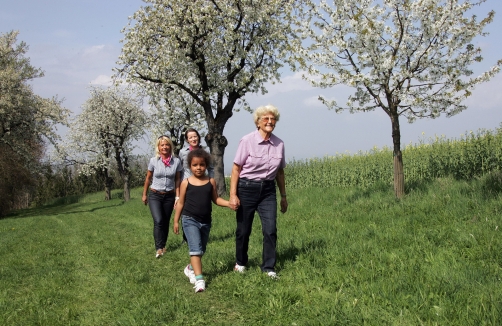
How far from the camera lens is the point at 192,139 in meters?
7.47

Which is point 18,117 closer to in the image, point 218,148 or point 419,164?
point 218,148

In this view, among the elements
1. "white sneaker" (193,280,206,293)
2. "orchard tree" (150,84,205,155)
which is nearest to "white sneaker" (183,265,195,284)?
"white sneaker" (193,280,206,293)

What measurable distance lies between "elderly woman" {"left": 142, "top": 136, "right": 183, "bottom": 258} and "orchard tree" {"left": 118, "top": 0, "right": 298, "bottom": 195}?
10.8 m

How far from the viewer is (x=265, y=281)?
4.96 m

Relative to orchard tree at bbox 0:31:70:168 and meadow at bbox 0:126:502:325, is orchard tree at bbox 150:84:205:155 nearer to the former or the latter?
orchard tree at bbox 0:31:70:168

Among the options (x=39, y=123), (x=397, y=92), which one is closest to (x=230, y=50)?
(x=397, y=92)

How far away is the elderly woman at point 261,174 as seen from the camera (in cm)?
534

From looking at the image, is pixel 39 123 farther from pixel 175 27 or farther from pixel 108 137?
pixel 175 27

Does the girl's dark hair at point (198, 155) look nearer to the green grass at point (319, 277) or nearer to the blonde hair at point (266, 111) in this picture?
the blonde hair at point (266, 111)

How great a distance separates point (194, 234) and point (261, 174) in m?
1.19

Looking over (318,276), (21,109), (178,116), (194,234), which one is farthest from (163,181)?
(21,109)

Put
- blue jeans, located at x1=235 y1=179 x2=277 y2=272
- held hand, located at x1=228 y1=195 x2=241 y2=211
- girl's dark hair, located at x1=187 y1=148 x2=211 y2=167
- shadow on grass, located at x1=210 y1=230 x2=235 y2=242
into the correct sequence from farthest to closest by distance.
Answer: shadow on grass, located at x1=210 y1=230 x2=235 y2=242 < girl's dark hair, located at x1=187 y1=148 x2=211 y2=167 < held hand, located at x1=228 y1=195 x2=241 y2=211 < blue jeans, located at x1=235 y1=179 x2=277 y2=272

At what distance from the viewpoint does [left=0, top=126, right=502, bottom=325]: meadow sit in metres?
3.78

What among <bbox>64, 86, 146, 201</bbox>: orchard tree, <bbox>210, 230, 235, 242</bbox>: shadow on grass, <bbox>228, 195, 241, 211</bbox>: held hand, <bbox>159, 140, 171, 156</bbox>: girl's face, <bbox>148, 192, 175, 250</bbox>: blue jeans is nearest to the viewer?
<bbox>228, 195, 241, 211</bbox>: held hand
